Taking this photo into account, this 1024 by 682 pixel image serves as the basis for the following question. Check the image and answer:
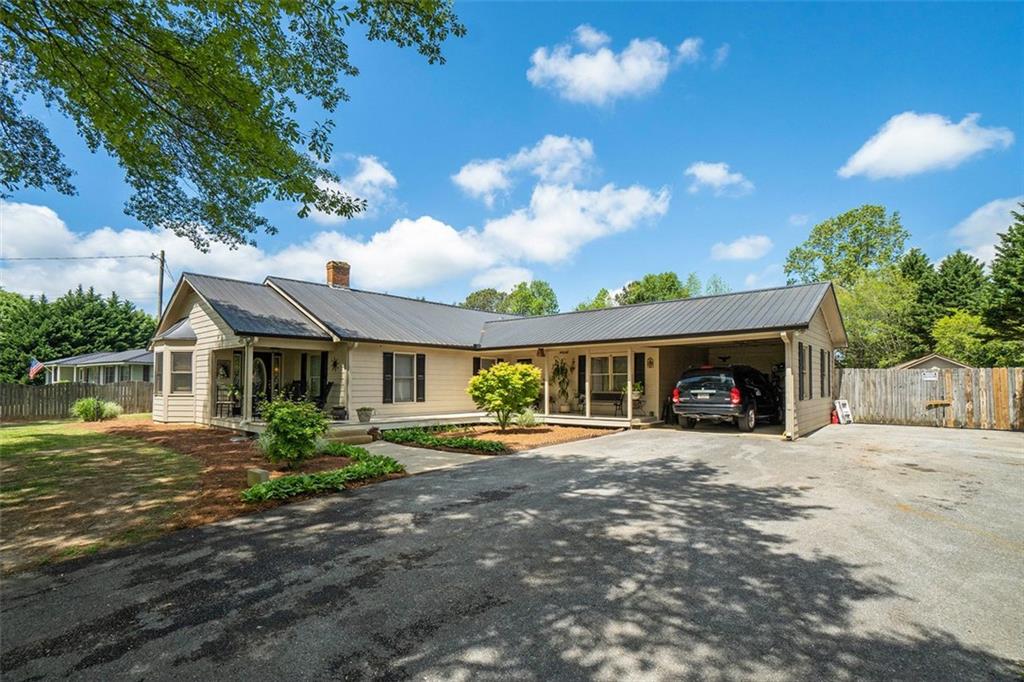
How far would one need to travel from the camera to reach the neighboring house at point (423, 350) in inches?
541

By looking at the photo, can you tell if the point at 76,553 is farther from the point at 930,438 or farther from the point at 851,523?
the point at 930,438

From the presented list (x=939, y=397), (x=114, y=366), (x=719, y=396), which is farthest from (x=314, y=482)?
(x=114, y=366)

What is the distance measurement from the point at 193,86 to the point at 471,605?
25.0ft

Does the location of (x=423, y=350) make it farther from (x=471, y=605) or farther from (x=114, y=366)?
(x=114, y=366)

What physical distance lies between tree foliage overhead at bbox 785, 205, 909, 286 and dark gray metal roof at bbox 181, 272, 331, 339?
4080 centimetres

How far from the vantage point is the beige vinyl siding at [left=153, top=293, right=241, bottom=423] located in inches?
601

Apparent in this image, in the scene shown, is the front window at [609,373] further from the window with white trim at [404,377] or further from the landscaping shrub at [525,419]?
the window with white trim at [404,377]

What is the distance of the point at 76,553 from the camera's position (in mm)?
4559

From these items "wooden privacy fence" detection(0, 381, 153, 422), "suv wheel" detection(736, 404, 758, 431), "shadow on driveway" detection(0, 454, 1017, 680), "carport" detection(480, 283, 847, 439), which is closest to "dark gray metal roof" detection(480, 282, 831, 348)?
"carport" detection(480, 283, 847, 439)

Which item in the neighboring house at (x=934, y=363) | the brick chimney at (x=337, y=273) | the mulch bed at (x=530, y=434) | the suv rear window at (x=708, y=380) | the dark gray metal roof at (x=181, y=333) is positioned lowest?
the mulch bed at (x=530, y=434)

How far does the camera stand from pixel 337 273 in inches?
778

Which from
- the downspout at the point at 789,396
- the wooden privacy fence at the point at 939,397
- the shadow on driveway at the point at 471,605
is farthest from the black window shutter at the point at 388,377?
the wooden privacy fence at the point at 939,397

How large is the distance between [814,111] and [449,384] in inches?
551

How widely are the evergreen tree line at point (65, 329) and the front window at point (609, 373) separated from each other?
109ft
